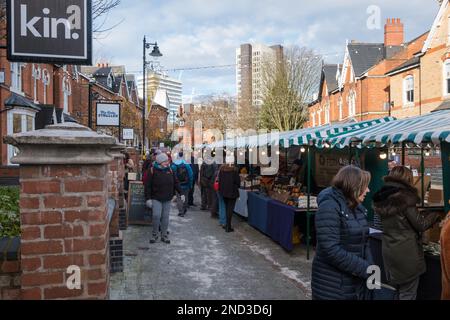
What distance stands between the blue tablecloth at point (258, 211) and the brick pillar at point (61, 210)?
730 centimetres

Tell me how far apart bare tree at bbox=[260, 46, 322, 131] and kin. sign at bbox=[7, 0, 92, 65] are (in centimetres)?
3111

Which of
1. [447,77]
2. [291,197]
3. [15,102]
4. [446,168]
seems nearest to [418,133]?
[446,168]

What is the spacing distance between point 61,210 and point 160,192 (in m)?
6.09

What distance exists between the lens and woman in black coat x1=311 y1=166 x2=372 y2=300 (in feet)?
10.2

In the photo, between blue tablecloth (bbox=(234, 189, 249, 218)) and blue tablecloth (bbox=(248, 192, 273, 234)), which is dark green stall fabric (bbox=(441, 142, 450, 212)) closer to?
blue tablecloth (bbox=(248, 192, 273, 234))

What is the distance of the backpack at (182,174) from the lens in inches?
500

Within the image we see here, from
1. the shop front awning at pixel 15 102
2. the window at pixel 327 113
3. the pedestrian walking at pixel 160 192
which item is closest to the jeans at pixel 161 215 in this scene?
the pedestrian walking at pixel 160 192

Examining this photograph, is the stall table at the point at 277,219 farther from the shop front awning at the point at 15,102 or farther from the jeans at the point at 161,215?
the shop front awning at the point at 15,102

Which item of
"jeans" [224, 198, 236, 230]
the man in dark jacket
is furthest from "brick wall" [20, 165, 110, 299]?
the man in dark jacket

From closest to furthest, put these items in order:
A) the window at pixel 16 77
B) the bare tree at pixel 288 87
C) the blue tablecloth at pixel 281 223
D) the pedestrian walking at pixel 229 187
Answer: the blue tablecloth at pixel 281 223 < the pedestrian walking at pixel 229 187 < the window at pixel 16 77 < the bare tree at pixel 288 87

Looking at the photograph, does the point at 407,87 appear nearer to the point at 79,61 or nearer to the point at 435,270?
the point at 435,270

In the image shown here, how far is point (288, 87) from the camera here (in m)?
34.9

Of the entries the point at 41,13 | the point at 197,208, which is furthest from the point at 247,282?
the point at 197,208

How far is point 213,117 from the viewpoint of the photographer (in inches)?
2199
